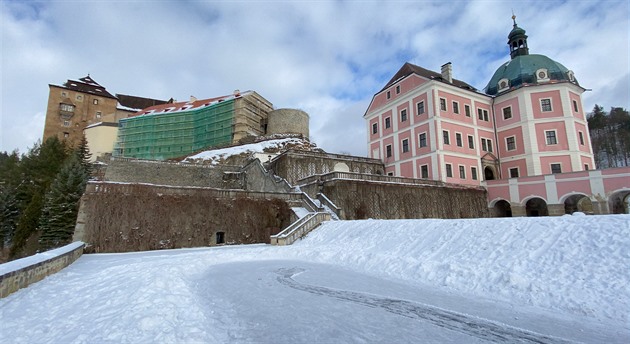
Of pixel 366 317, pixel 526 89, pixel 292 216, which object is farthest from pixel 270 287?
pixel 526 89

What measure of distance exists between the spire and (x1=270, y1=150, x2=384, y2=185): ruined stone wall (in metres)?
23.3

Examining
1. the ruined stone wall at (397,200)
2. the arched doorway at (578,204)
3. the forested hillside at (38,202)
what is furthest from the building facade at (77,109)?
the arched doorway at (578,204)

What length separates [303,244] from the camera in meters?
14.6

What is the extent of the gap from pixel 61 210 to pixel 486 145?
139 feet

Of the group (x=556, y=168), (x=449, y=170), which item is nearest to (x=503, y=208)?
(x=556, y=168)

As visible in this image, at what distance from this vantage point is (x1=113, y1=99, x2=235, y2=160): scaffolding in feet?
179

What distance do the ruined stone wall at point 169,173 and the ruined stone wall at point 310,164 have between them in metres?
6.61

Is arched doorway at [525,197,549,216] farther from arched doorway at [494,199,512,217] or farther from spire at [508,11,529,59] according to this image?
spire at [508,11,529,59]

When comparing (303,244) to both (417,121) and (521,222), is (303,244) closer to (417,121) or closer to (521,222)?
(521,222)

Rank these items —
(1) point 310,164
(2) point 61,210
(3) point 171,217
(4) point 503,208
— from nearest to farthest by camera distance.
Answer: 1. (3) point 171,217
2. (2) point 61,210
3. (1) point 310,164
4. (4) point 503,208

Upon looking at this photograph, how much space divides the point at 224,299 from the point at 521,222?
26.1ft

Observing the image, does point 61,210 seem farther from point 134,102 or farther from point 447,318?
point 134,102

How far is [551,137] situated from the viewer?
3041 cm

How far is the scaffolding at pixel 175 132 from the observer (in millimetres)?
54500
